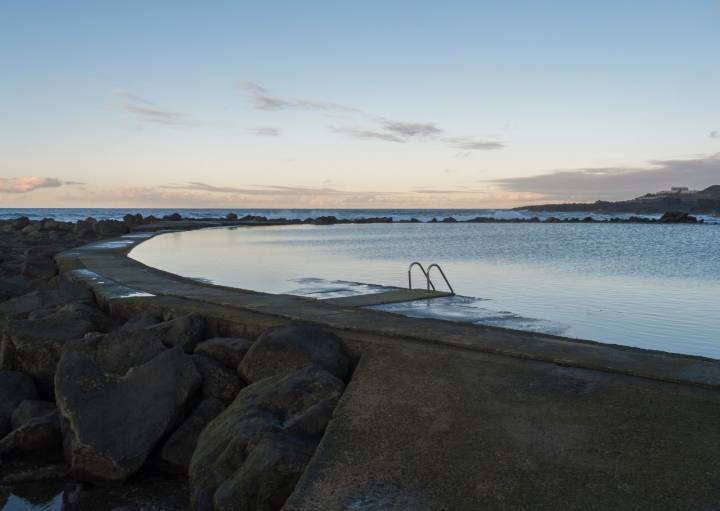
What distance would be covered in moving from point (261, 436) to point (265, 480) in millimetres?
414

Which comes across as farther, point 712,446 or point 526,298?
point 526,298

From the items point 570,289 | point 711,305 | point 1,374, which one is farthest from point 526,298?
point 1,374

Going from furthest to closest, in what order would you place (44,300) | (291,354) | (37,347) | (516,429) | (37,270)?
(37,270)
(44,300)
(37,347)
(291,354)
(516,429)

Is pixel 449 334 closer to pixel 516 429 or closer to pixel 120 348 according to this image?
pixel 516 429

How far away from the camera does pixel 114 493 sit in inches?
183

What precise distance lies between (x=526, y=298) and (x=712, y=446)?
8.21 m

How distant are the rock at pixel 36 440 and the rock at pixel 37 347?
140 cm

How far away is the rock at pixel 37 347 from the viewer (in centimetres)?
671

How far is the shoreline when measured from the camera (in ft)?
12.0

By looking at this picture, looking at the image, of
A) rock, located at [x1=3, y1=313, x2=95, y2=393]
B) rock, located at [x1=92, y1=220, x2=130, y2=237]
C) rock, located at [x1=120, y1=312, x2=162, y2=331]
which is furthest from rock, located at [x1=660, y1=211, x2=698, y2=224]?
rock, located at [x1=3, y1=313, x2=95, y2=393]

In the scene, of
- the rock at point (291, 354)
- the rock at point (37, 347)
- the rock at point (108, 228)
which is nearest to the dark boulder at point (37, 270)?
the rock at point (37, 347)

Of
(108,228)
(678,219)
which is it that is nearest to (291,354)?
(108,228)

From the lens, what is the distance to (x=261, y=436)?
4.00 m

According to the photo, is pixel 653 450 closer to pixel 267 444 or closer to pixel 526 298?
pixel 267 444
